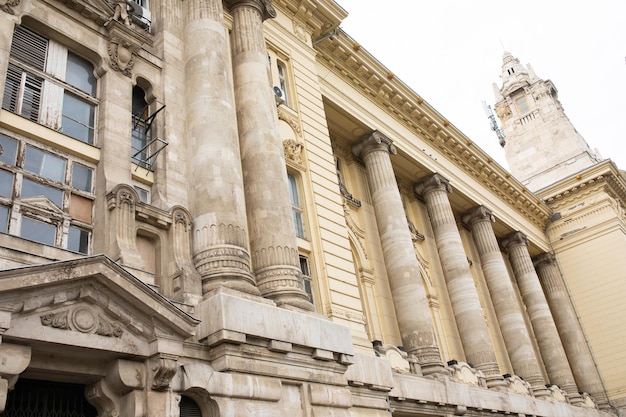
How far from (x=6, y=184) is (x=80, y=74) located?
3.96m

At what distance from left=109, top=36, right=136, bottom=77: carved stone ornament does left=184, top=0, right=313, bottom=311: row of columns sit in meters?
1.60

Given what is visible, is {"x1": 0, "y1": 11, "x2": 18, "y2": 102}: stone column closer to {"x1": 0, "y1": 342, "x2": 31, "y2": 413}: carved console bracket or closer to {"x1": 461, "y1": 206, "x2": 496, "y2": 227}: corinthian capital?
{"x1": 0, "y1": 342, "x2": 31, "y2": 413}: carved console bracket

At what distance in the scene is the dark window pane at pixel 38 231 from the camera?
34.2 ft

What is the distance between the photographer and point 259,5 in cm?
1841

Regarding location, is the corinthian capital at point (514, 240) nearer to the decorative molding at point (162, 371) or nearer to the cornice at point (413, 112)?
the cornice at point (413, 112)

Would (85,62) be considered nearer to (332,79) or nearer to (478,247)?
(332,79)

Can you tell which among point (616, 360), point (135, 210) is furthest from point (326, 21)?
point (616, 360)

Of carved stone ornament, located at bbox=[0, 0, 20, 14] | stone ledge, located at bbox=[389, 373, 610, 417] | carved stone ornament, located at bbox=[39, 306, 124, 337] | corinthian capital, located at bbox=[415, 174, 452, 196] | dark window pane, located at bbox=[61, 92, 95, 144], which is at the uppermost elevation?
corinthian capital, located at bbox=[415, 174, 452, 196]

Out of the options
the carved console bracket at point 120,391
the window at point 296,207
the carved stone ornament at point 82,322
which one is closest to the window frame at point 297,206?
the window at point 296,207

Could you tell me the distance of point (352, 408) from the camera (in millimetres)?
14211

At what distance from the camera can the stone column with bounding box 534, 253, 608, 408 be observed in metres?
35.2

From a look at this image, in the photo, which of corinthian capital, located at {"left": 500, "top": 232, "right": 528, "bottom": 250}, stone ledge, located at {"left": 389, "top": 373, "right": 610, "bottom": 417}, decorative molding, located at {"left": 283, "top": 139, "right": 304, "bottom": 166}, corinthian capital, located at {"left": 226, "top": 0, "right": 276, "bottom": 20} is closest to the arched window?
stone ledge, located at {"left": 389, "top": 373, "right": 610, "bottom": 417}

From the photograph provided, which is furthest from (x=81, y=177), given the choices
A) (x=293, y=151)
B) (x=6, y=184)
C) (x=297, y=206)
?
(x=293, y=151)

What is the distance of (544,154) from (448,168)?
22.7 metres
